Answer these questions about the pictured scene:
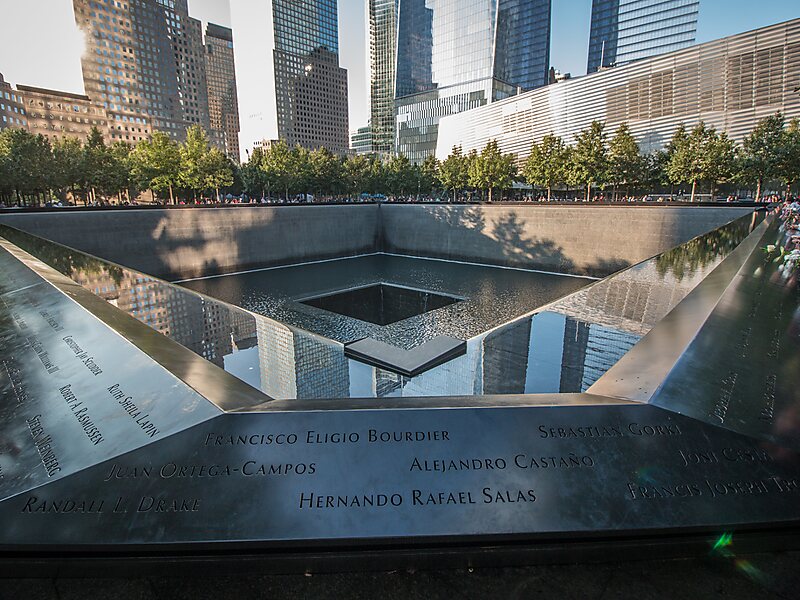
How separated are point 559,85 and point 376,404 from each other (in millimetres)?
73740

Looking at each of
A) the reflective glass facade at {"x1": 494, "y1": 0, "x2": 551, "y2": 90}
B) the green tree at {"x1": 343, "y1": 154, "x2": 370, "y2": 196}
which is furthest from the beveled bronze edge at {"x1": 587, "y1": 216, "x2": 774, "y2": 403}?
the reflective glass facade at {"x1": 494, "y1": 0, "x2": 551, "y2": 90}

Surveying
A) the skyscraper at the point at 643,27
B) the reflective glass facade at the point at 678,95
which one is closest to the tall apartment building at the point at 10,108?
the reflective glass facade at the point at 678,95

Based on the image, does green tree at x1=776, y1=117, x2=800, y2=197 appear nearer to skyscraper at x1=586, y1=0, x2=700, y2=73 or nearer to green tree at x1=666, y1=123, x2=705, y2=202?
green tree at x1=666, y1=123, x2=705, y2=202

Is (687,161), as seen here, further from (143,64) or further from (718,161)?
(143,64)

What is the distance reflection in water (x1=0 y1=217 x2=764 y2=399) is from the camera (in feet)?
17.5

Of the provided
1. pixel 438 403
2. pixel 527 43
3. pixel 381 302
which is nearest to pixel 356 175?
pixel 381 302

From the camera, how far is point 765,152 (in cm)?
2936

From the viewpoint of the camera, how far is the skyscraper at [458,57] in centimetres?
9194

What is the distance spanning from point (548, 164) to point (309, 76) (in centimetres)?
11231

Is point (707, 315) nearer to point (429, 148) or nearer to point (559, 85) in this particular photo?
point (559, 85)

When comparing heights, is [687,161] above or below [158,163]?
above

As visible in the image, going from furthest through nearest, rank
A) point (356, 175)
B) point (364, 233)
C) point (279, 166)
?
1. point (356, 175)
2. point (279, 166)
3. point (364, 233)

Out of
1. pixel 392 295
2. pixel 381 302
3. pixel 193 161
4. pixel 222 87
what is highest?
pixel 222 87

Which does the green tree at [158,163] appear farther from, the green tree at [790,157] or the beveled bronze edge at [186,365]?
the green tree at [790,157]
